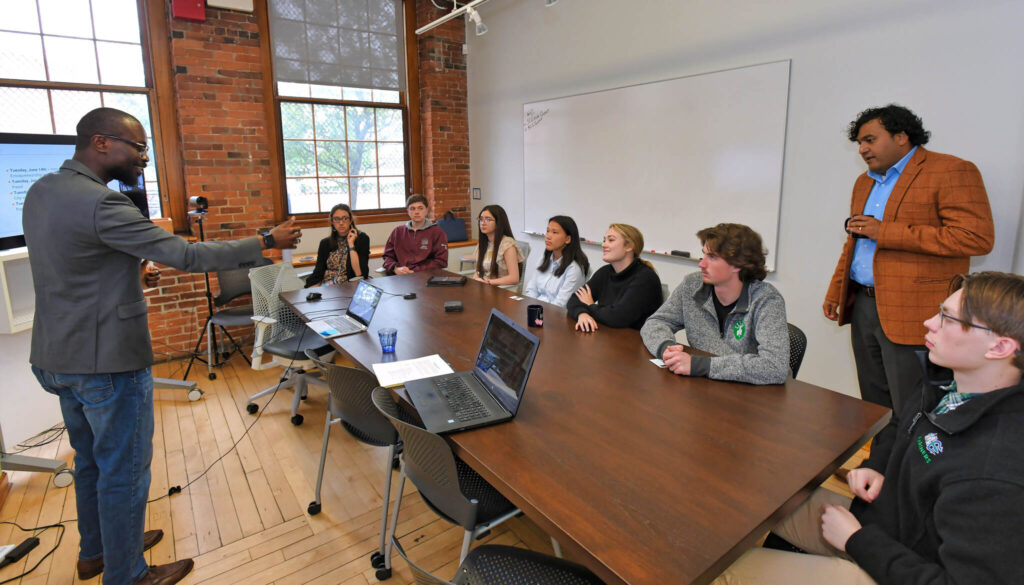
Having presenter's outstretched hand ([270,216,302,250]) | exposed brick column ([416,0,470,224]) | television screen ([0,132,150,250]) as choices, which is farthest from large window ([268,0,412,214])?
presenter's outstretched hand ([270,216,302,250])

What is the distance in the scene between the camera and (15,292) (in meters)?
2.77

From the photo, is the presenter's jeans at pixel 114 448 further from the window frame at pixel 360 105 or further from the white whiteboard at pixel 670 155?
the window frame at pixel 360 105

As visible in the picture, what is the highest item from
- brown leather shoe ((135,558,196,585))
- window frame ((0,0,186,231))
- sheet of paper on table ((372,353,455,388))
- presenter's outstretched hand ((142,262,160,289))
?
window frame ((0,0,186,231))

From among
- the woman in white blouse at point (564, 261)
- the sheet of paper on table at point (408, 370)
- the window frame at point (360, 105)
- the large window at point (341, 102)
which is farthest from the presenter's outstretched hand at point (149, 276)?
the large window at point (341, 102)

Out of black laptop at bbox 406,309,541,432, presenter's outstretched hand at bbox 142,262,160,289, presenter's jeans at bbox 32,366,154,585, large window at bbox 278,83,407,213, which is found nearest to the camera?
black laptop at bbox 406,309,541,432

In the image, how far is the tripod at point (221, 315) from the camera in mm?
4090

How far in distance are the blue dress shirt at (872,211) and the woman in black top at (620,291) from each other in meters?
0.89

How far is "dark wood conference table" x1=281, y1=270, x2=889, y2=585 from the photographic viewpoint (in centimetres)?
107

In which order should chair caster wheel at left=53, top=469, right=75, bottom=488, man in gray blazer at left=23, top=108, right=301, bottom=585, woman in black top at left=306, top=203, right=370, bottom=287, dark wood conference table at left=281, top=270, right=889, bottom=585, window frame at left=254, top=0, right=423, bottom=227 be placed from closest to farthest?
dark wood conference table at left=281, top=270, right=889, bottom=585
man in gray blazer at left=23, top=108, right=301, bottom=585
chair caster wheel at left=53, top=469, right=75, bottom=488
woman in black top at left=306, top=203, right=370, bottom=287
window frame at left=254, top=0, right=423, bottom=227

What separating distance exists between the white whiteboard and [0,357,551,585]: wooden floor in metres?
2.49

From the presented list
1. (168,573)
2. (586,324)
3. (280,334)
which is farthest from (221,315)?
(586,324)

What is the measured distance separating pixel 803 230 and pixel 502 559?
285 centimetres

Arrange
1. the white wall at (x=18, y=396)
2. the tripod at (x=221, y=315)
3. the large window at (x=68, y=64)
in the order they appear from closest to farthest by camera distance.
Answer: the white wall at (x=18, y=396), the large window at (x=68, y=64), the tripod at (x=221, y=315)

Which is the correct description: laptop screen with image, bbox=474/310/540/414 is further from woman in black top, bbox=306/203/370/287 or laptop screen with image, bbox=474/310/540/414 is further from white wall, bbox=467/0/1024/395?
woman in black top, bbox=306/203/370/287
